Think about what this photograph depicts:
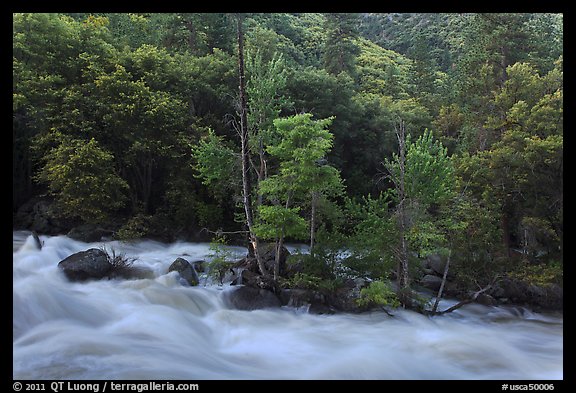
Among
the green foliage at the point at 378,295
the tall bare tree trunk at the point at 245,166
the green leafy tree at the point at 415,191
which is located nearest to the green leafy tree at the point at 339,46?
the tall bare tree trunk at the point at 245,166

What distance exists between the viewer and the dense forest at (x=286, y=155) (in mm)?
12109

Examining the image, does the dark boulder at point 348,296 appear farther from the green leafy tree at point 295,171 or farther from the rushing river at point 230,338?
the green leafy tree at point 295,171

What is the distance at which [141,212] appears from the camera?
18375mm

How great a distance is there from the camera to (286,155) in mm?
12109

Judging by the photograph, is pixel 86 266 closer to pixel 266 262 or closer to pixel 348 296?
pixel 266 262

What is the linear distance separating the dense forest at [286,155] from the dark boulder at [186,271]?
61.3 inches

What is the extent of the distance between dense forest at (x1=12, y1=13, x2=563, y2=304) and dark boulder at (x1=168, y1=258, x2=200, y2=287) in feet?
5.11

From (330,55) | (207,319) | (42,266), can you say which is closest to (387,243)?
(207,319)

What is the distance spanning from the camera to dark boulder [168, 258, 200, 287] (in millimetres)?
13172

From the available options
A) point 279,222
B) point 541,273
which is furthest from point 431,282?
point 279,222

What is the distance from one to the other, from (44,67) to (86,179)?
5518 mm

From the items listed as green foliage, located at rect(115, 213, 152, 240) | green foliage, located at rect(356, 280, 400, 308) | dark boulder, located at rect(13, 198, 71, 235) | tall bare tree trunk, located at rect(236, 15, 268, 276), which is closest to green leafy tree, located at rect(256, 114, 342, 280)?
tall bare tree trunk, located at rect(236, 15, 268, 276)
